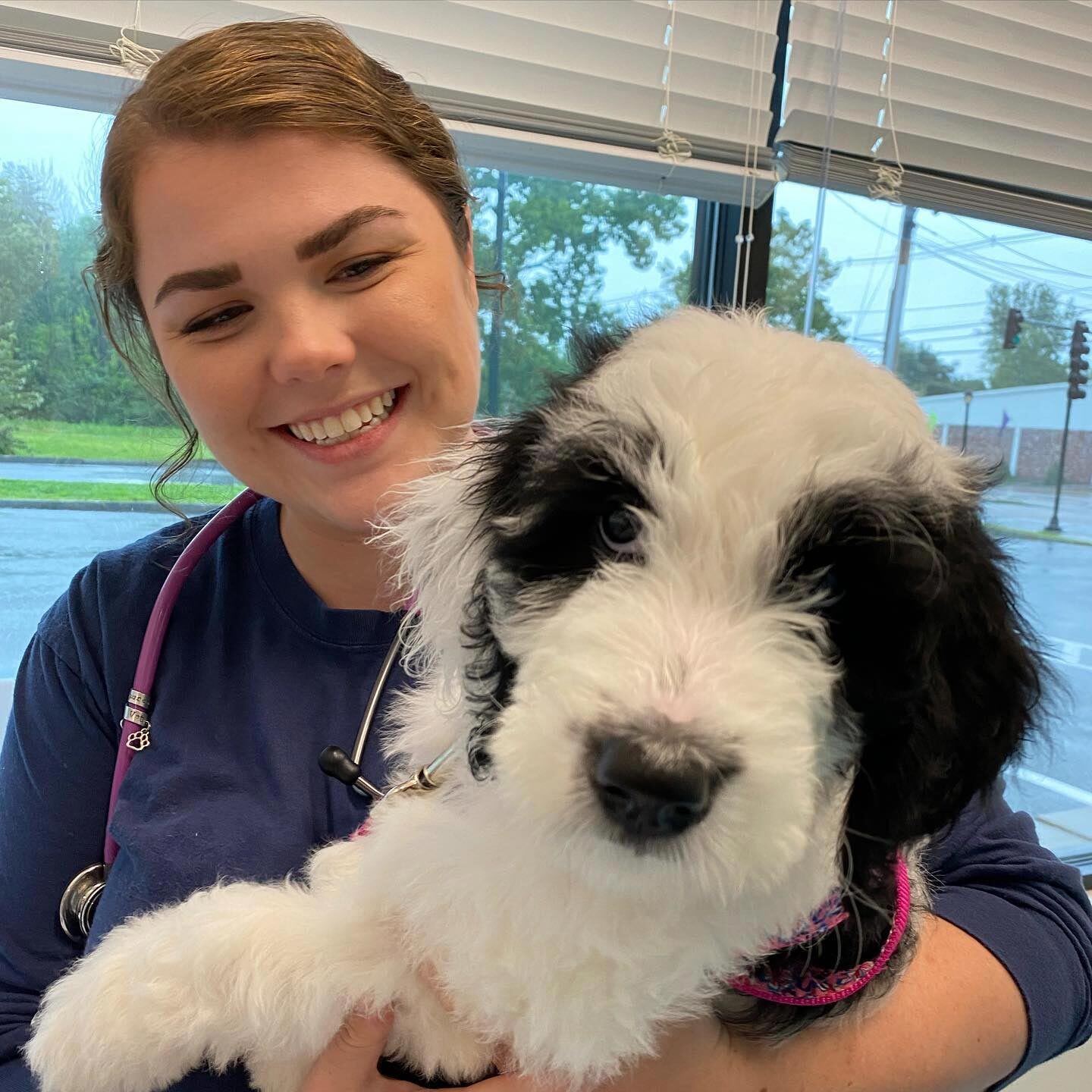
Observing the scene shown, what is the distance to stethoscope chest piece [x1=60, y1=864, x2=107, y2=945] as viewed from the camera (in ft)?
4.05

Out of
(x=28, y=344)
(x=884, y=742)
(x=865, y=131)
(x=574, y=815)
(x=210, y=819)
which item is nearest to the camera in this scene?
(x=574, y=815)

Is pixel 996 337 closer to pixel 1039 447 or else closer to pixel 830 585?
pixel 1039 447

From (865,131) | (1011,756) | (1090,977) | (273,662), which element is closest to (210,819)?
(273,662)

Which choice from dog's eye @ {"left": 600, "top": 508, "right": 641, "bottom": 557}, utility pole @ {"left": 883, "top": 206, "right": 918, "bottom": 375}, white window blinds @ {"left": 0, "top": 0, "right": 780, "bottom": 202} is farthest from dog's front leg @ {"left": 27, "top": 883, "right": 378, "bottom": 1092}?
utility pole @ {"left": 883, "top": 206, "right": 918, "bottom": 375}

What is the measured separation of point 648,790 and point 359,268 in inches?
37.2

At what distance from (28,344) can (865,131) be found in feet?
7.39

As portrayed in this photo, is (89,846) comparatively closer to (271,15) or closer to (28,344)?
(28,344)

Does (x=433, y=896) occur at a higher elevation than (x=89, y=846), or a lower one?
higher

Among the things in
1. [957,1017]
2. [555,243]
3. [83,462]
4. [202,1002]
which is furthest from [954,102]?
[202,1002]

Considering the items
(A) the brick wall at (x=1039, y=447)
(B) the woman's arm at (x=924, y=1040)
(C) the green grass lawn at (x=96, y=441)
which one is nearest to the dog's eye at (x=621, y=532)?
(B) the woman's arm at (x=924, y=1040)

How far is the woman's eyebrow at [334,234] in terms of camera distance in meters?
1.14

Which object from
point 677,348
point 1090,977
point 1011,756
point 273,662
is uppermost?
point 677,348

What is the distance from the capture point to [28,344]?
6.23 feet

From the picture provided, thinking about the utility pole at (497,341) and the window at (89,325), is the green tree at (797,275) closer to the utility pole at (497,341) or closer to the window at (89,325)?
the window at (89,325)
